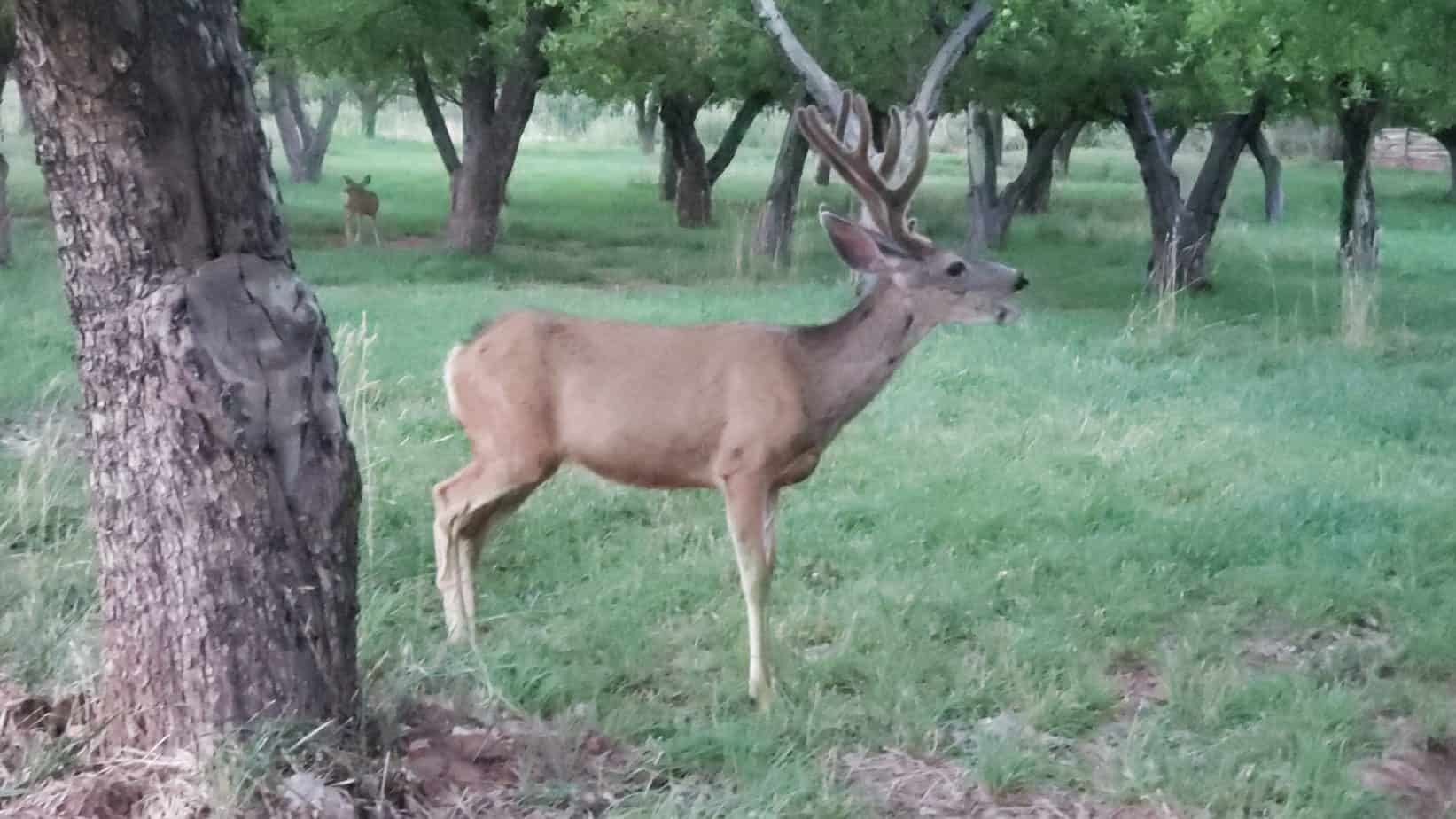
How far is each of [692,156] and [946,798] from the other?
935 inches

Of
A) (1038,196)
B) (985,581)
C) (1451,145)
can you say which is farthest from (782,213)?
(1451,145)

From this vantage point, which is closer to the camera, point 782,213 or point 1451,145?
point 782,213

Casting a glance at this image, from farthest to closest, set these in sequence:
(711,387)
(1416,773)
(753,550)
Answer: (711,387)
(753,550)
(1416,773)

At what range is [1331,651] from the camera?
5.65 metres

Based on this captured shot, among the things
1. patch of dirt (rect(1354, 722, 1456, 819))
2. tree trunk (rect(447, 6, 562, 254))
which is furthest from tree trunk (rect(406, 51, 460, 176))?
patch of dirt (rect(1354, 722, 1456, 819))

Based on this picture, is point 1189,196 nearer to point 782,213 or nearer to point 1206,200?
point 1206,200

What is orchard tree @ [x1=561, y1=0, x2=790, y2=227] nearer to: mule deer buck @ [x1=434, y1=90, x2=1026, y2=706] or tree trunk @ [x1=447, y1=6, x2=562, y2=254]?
tree trunk @ [x1=447, y1=6, x2=562, y2=254]

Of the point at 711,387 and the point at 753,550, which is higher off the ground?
the point at 711,387

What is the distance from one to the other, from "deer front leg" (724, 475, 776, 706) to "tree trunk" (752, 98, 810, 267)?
1361 cm

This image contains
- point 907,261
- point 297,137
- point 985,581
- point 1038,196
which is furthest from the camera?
point 297,137

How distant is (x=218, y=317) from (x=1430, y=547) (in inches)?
203

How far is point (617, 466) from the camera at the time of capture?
5.54m

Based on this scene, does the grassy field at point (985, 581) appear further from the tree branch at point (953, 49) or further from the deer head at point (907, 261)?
the tree branch at point (953, 49)

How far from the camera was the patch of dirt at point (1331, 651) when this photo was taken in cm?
550
